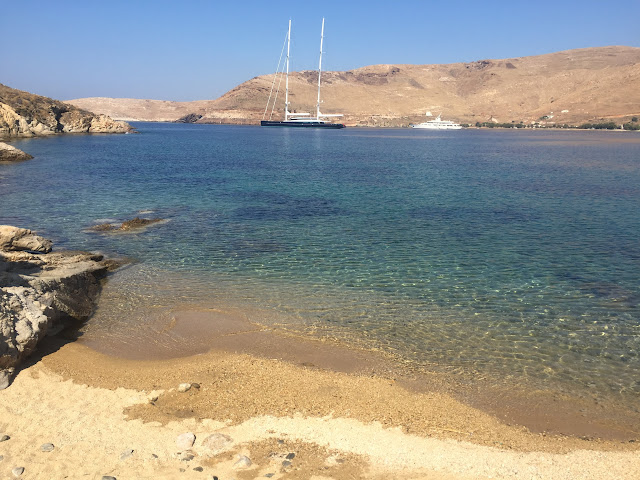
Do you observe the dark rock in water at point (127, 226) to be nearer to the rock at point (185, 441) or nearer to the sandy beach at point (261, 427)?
the sandy beach at point (261, 427)

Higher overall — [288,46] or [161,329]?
[288,46]

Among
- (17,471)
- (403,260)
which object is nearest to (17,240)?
(17,471)

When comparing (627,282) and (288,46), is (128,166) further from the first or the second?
(288,46)

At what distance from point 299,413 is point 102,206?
22.0 metres

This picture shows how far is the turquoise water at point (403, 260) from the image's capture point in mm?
10625

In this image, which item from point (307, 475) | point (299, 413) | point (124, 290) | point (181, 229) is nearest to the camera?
point (307, 475)

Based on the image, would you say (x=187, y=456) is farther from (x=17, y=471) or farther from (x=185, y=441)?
(x=17, y=471)

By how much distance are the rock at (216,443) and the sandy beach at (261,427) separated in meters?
0.02

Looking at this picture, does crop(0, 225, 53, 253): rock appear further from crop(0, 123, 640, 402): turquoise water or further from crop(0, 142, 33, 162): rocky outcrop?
crop(0, 142, 33, 162): rocky outcrop

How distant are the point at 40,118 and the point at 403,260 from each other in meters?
89.3

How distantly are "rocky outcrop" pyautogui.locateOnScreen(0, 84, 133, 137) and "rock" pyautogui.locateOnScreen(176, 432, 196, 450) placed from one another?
260 feet

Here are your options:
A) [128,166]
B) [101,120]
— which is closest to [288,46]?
[101,120]

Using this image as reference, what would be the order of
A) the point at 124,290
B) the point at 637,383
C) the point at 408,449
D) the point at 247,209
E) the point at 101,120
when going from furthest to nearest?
1. the point at 101,120
2. the point at 247,209
3. the point at 124,290
4. the point at 637,383
5. the point at 408,449

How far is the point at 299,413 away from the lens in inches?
309
